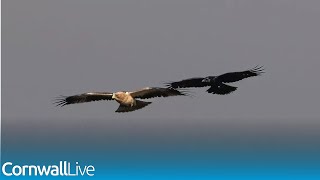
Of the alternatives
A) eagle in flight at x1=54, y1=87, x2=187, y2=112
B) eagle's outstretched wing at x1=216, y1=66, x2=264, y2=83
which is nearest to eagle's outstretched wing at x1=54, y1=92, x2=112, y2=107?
eagle in flight at x1=54, y1=87, x2=187, y2=112

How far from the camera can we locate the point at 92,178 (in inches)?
2741

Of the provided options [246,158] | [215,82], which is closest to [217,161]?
[246,158]

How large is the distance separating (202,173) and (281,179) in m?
7.29

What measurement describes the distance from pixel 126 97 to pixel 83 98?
3.44ft

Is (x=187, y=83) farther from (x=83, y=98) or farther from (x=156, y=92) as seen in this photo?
(x=83, y=98)

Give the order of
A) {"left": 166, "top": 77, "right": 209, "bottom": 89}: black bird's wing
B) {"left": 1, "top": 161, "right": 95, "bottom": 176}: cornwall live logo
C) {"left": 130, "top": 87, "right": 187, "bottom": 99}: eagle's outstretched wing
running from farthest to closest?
1. {"left": 1, "top": 161, "right": 95, "bottom": 176}: cornwall live logo
2. {"left": 166, "top": 77, "right": 209, "bottom": 89}: black bird's wing
3. {"left": 130, "top": 87, "right": 187, "bottom": 99}: eagle's outstretched wing

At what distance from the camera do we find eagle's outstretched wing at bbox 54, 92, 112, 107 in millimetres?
20469

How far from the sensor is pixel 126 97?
2080cm

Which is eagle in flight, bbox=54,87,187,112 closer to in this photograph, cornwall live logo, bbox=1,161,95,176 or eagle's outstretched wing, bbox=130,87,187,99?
eagle's outstretched wing, bbox=130,87,187,99

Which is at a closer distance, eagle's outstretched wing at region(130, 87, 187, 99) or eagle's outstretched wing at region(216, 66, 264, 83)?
eagle's outstretched wing at region(130, 87, 187, 99)

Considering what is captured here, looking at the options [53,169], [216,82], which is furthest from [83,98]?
[53,169]

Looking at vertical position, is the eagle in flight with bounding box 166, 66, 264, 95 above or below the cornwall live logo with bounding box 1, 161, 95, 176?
below

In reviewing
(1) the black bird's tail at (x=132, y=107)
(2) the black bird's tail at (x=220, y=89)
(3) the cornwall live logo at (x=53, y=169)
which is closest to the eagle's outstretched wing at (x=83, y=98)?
(1) the black bird's tail at (x=132, y=107)

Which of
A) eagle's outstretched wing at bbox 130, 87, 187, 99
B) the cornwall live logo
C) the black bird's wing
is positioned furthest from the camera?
the cornwall live logo
